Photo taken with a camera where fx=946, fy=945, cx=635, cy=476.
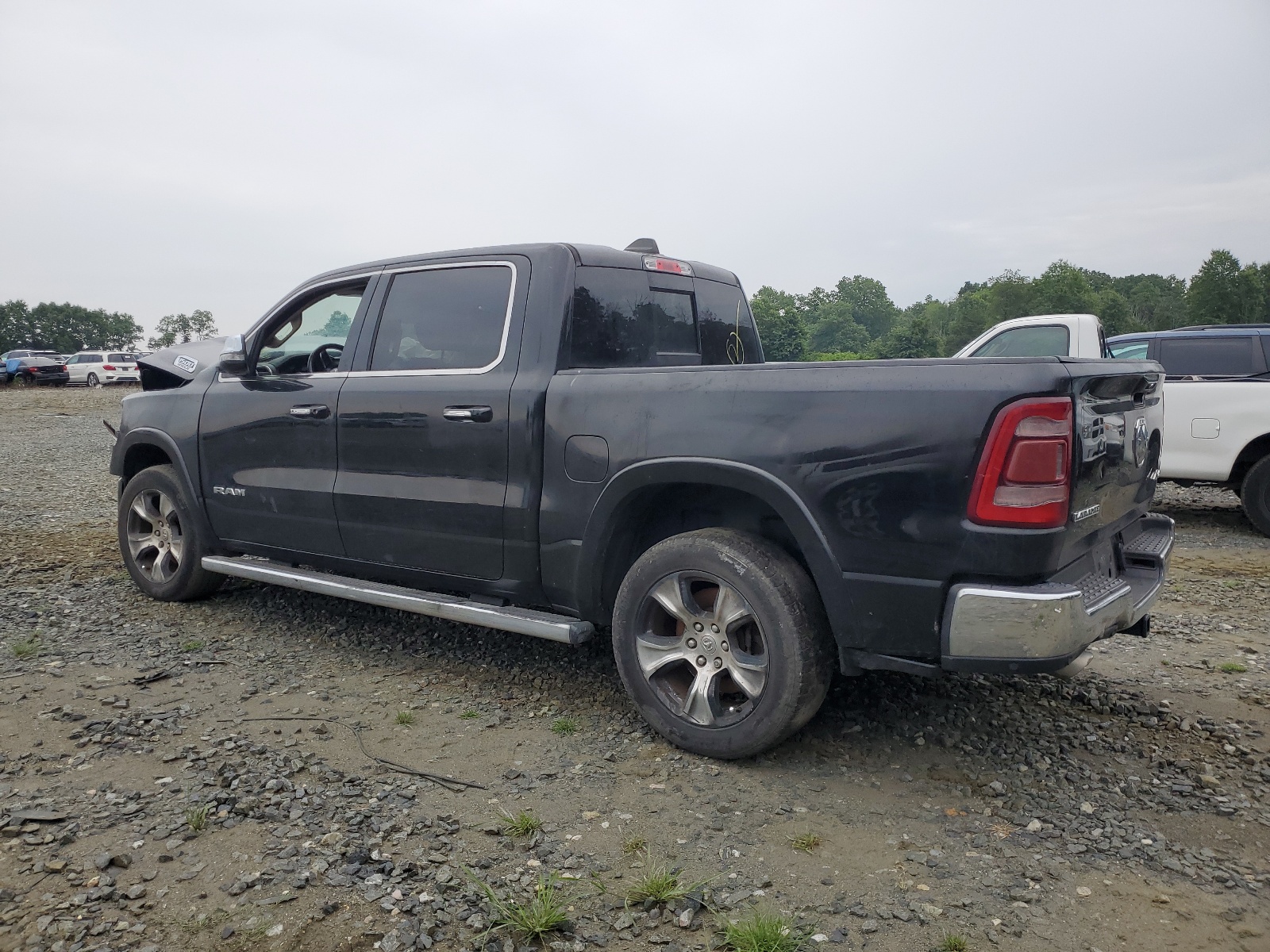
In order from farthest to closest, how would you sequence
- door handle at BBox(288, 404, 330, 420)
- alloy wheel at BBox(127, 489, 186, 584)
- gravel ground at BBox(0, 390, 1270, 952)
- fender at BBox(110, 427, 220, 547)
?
1. alloy wheel at BBox(127, 489, 186, 584)
2. fender at BBox(110, 427, 220, 547)
3. door handle at BBox(288, 404, 330, 420)
4. gravel ground at BBox(0, 390, 1270, 952)

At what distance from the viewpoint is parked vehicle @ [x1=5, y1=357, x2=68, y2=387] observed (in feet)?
118

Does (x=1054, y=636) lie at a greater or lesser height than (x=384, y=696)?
greater

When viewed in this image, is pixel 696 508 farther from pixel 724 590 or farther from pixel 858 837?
pixel 858 837

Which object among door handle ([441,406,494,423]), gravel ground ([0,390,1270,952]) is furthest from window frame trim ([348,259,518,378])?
gravel ground ([0,390,1270,952])

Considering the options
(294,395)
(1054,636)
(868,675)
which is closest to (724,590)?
A: (1054,636)

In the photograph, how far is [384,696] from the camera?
4.15 metres

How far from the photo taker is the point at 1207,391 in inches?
324

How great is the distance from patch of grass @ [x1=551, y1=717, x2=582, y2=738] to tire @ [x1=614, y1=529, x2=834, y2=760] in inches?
13.0

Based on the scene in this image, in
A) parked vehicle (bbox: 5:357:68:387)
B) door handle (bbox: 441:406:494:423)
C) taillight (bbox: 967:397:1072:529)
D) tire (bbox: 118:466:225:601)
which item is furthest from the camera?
parked vehicle (bbox: 5:357:68:387)

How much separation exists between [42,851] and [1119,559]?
377 cm

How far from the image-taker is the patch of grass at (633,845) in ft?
9.32

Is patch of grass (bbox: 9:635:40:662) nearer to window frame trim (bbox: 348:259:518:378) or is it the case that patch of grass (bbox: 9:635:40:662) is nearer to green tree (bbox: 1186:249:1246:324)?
window frame trim (bbox: 348:259:518:378)

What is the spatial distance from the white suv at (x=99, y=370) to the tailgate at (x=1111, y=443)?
130 ft

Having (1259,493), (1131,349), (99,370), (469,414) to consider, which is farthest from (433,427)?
(99,370)
